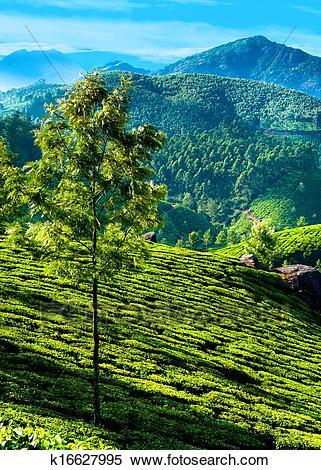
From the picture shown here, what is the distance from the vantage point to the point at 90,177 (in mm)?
19578

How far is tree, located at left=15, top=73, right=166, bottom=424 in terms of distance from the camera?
19109 millimetres

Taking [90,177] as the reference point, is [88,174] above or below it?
above

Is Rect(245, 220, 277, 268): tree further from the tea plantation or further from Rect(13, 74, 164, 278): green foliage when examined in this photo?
Rect(13, 74, 164, 278): green foliage

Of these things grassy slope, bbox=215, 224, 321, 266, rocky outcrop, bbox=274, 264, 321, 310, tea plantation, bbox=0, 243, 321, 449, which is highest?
tea plantation, bbox=0, 243, 321, 449

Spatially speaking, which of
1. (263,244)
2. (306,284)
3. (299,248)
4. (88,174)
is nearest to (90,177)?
(88,174)

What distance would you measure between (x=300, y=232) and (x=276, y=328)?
12930 cm

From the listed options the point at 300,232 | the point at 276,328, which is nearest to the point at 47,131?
the point at 276,328

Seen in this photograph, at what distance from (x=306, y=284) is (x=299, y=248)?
317 feet

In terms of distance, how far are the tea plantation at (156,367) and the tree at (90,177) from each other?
3.34m

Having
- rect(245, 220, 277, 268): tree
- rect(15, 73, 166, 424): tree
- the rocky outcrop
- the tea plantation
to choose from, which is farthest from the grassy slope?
rect(15, 73, 166, 424): tree

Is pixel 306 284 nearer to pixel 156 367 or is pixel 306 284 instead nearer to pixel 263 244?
pixel 263 244

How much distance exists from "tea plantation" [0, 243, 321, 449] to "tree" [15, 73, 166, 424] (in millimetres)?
3341

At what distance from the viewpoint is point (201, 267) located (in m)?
65.1
